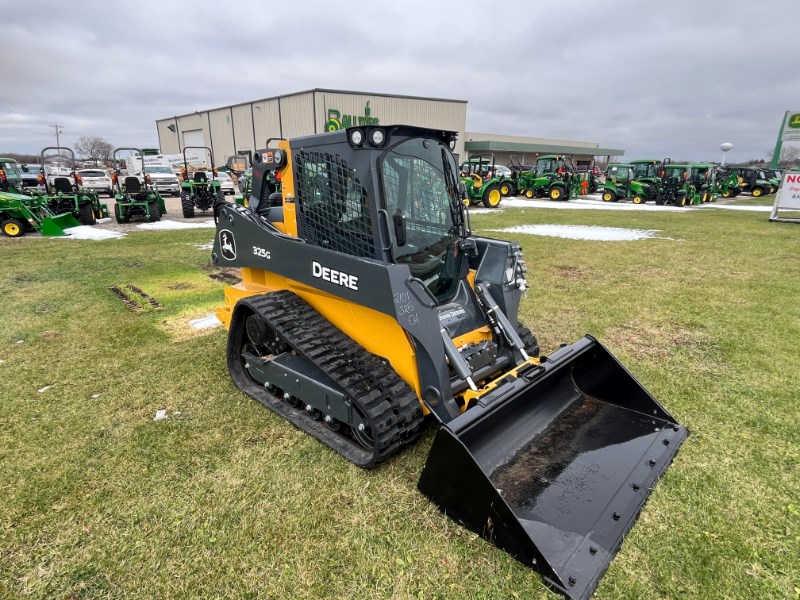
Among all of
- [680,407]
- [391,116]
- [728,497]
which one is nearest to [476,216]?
[680,407]

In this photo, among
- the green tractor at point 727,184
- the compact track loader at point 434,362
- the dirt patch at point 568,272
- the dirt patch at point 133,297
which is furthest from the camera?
the green tractor at point 727,184

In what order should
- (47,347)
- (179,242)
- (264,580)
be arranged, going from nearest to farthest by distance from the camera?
1. (264,580)
2. (47,347)
3. (179,242)

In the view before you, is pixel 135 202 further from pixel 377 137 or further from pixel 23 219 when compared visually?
pixel 377 137

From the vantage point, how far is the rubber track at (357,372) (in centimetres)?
280

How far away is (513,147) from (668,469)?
184 feet

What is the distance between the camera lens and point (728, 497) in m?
2.71

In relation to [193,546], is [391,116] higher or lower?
higher

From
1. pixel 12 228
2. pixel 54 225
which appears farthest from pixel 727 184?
pixel 12 228

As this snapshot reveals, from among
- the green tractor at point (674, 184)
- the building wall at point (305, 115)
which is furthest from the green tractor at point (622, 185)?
the building wall at point (305, 115)

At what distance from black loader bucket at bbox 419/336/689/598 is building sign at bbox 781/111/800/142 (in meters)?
23.2

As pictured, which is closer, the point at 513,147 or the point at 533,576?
the point at 533,576

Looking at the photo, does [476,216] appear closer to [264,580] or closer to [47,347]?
[47,347]

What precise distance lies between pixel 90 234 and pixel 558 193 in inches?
821

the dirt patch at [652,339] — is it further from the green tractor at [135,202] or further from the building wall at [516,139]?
the building wall at [516,139]
